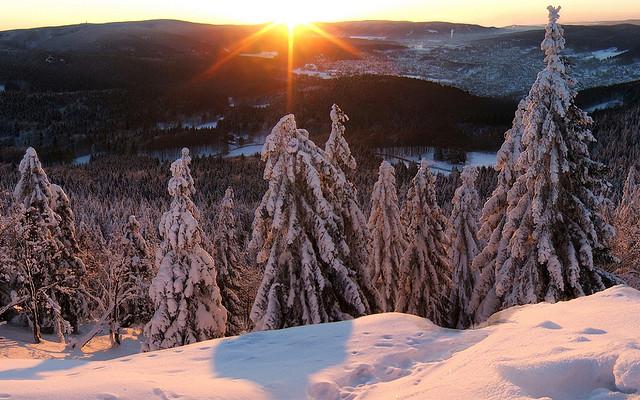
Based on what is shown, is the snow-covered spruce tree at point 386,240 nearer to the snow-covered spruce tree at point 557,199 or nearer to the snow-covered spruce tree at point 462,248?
the snow-covered spruce tree at point 462,248

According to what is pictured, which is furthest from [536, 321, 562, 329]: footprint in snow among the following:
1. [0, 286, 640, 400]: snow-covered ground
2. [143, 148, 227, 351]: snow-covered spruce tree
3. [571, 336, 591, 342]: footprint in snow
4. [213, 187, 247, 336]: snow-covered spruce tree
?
[213, 187, 247, 336]: snow-covered spruce tree

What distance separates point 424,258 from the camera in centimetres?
2383

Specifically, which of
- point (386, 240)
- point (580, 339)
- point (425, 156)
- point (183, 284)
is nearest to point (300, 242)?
point (183, 284)

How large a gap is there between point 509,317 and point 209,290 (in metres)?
13.4

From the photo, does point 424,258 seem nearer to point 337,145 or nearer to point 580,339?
point 337,145

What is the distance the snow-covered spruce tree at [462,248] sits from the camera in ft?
78.0

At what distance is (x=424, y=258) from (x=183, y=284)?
10.8 metres

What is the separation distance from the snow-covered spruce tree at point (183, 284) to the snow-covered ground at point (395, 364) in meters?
9.09

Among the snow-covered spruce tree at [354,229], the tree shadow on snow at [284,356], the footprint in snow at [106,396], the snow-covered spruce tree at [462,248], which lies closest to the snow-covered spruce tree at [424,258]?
the snow-covered spruce tree at [462,248]

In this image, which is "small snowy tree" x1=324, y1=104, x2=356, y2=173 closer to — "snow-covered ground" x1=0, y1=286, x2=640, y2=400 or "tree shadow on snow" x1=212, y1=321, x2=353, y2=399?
"tree shadow on snow" x1=212, y1=321, x2=353, y2=399

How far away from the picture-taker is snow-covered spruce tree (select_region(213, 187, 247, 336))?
28906 mm

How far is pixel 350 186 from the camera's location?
18.9 meters

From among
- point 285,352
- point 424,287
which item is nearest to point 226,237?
point 424,287

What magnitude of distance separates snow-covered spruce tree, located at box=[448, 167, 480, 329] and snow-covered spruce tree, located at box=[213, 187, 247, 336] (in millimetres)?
12197
